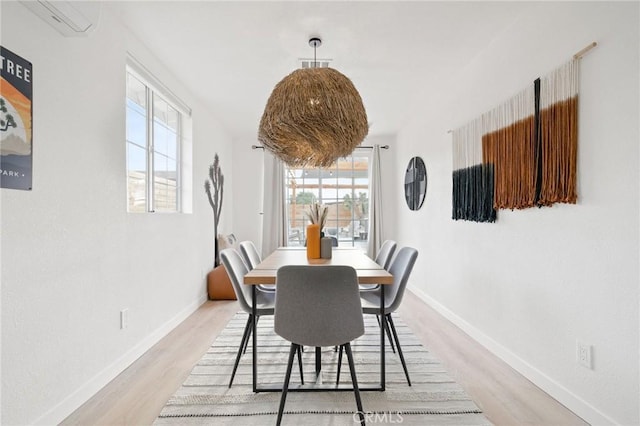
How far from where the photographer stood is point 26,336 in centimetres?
158

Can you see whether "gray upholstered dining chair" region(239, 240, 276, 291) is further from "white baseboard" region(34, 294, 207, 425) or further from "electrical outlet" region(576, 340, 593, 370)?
"electrical outlet" region(576, 340, 593, 370)

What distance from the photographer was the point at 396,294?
2201 mm

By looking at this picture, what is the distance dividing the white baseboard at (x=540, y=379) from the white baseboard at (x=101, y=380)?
2759mm

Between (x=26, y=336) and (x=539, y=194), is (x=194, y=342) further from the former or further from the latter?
(x=539, y=194)

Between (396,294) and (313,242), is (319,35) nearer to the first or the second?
(313,242)

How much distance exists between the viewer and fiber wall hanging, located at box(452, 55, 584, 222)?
73.5 inches

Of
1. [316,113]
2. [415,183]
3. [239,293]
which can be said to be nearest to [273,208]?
[415,183]

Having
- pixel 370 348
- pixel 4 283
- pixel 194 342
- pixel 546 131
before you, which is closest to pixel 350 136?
pixel 546 131

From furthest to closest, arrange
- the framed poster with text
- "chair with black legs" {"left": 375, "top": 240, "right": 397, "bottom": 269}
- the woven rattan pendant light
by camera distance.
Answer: "chair with black legs" {"left": 375, "top": 240, "right": 397, "bottom": 269} → the woven rattan pendant light → the framed poster with text

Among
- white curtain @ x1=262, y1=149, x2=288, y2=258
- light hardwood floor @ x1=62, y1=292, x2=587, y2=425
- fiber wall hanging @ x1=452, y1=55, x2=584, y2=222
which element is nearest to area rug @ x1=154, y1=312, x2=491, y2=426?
light hardwood floor @ x1=62, y1=292, x2=587, y2=425

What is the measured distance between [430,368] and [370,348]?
508 mm

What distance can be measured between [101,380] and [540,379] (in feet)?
9.12

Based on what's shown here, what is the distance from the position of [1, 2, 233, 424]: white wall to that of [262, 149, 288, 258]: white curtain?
266 cm

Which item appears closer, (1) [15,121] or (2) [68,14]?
(1) [15,121]
